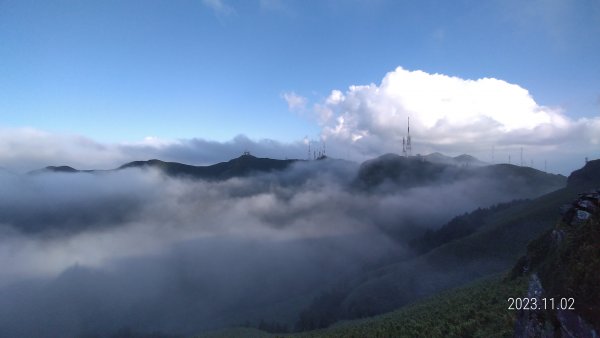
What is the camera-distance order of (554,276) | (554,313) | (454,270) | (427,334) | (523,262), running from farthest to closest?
1. (454,270)
2. (523,262)
3. (427,334)
4. (554,276)
5. (554,313)

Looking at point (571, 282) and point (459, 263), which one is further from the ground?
point (571, 282)

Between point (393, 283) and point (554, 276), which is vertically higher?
point (554, 276)

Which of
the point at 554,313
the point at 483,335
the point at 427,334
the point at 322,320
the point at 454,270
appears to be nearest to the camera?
the point at 554,313

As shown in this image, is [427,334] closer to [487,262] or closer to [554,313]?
[554,313]

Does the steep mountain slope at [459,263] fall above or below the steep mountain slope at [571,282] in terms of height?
below

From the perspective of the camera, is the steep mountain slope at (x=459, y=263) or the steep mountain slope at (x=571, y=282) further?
the steep mountain slope at (x=459, y=263)

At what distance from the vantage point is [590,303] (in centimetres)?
1744

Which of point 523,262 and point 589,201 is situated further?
point 523,262

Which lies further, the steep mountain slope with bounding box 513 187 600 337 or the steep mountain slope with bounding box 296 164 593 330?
the steep mountain slope with bounding box 296 164 593 330

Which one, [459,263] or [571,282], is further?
[459,263]

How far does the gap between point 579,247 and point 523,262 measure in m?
38.8

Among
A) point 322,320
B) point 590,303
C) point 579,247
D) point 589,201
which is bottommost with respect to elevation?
point 322,320

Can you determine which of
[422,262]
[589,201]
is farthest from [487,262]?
[589,201]

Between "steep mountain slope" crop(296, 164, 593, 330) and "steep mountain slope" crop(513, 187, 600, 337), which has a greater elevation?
"steep mountain slope" crop(513, 187, 600, 337)
